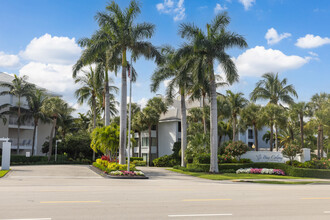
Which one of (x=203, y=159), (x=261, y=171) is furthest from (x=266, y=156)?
(x=203, y=159)

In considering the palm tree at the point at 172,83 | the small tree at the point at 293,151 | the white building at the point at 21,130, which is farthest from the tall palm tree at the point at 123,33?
the white building at the point at 21,130

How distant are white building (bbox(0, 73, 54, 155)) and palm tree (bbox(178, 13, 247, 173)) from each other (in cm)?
3022

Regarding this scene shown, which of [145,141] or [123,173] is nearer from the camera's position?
[123,173]

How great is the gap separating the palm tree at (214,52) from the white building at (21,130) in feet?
99.1

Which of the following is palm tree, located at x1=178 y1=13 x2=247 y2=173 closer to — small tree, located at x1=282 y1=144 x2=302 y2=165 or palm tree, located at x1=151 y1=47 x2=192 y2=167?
palm tree, located at x1=151 y1=47 x2=192 y2=167

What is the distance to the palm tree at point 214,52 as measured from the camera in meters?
29.8

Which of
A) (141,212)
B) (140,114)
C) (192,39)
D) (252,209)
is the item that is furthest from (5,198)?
(140,114)

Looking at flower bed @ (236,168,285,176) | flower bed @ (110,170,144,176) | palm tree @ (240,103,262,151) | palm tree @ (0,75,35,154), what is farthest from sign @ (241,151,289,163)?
palm tree @ (0,75,35,154)

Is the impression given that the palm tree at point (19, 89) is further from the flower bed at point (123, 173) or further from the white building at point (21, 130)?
the flower bed at point (123, 173)

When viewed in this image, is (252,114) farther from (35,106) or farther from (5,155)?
(5,155)

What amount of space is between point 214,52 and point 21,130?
123ft

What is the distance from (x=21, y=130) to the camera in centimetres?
5419

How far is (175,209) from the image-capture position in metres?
9.95

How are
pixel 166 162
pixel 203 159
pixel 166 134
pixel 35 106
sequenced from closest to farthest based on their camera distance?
pixel 203 159 < pixel 166 162 < pixel 35 106 < pixel 166 134
